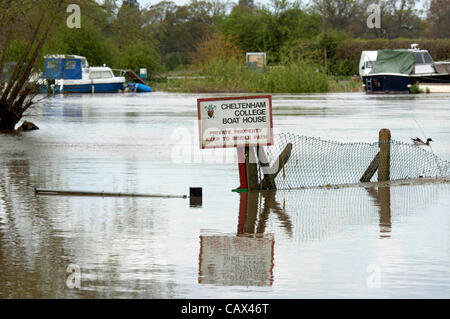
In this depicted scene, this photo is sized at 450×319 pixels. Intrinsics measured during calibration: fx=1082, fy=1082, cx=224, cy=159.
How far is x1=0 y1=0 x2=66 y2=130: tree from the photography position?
92.4 ft

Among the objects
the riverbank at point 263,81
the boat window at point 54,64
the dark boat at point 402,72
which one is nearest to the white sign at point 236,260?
the boat window at point 54,64

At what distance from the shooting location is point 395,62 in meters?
70.5

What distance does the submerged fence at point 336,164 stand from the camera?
1647cm

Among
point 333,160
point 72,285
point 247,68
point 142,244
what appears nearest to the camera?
point 72,285

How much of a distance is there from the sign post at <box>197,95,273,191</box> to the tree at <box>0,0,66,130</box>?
1312cm

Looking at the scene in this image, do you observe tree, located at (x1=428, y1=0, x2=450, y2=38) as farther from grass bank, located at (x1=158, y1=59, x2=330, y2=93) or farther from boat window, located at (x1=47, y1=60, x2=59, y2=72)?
boat window, located at (x1=47, y1=60, x2=59, y2=72)

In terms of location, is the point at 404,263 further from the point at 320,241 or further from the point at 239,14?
the point at 239,14

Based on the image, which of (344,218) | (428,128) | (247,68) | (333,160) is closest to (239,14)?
(247,68)

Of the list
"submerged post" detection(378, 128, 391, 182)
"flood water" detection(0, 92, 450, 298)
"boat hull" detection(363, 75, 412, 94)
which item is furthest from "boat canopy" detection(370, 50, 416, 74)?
"submerged post" detection(378, 128, 391, 182)

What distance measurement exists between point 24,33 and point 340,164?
43.8 ft

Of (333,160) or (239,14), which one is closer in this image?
(333,160)

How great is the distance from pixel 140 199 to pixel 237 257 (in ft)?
15.7

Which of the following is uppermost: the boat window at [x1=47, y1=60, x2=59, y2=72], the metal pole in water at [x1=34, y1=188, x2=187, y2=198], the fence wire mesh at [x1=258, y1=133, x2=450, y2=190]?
the boat window at [x1=47, y1=60, x2=59, y2=72]
